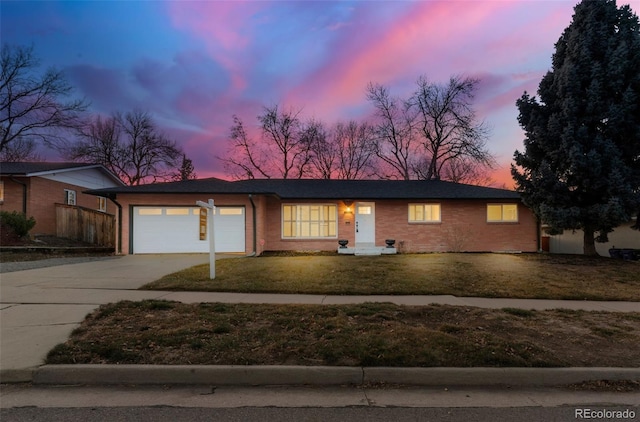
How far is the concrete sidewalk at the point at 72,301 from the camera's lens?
472 cm

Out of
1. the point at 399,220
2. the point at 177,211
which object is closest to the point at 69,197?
the point at 177,211

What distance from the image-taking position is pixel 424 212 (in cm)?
2008

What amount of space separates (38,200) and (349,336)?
22.7 meters

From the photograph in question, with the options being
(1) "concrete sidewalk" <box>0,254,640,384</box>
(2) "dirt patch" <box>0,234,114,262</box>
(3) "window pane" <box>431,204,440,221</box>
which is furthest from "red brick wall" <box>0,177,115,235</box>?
(3) "window pane" <box>431,204,440,221</box>

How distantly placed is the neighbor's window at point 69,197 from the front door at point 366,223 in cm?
1794

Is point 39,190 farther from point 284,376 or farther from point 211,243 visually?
point 284,376

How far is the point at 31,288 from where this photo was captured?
9.00 metres

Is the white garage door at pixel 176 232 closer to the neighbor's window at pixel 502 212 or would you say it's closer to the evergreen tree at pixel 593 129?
the neighbor's window at pixel 502 212

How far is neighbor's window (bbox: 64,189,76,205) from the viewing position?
23.6 meters

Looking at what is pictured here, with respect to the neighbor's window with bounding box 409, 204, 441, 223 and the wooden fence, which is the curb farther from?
the wooden fence

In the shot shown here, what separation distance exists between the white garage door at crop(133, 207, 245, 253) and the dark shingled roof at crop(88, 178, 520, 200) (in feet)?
3.61

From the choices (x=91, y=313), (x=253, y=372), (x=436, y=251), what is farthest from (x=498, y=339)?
(x=436, y=251)

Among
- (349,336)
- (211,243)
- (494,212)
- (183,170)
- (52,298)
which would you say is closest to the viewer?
(349,336)

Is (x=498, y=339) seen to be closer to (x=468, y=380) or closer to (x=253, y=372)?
(x=468, y=380)
